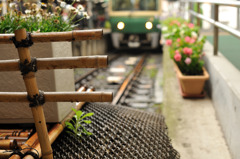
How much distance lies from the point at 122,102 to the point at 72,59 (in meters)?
3.68

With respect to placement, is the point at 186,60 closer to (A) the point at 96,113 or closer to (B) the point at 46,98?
(A) the point at 96,113

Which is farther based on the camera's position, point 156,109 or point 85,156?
point 156,109

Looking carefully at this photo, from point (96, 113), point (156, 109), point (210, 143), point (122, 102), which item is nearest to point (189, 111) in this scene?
point (210, 143)

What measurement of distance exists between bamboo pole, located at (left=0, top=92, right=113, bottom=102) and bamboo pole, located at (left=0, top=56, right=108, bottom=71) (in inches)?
6.0

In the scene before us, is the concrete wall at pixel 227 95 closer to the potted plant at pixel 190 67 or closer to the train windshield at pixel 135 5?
the potted plant at pixel 190 67

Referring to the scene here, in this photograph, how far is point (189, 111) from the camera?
340cm

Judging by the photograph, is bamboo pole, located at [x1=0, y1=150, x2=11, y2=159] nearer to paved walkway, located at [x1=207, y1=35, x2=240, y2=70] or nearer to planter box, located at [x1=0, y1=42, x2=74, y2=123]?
planter box, located at [x1=0, y1=42, x2=74, y2=123]

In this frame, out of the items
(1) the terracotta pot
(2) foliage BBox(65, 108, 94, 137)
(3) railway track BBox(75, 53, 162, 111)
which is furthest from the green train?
(2) foliage BBox(65, 108, 94, 137)

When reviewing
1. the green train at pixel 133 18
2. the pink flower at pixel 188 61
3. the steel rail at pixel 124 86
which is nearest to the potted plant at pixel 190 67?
the pink flower at pixel 188 61

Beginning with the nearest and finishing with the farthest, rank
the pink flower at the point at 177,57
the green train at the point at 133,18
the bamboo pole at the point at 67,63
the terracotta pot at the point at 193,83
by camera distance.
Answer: the bamboo pole at the point at 67,63 → the terracotta pot at the point at 193,83 → the pink flower at the point at 177,57 → the green train at the point at 133,18

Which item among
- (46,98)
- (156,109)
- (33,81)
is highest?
(33,81)

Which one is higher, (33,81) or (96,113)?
(33,81)

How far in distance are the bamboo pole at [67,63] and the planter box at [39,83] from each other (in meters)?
0.40

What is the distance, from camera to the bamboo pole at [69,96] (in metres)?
1.67
